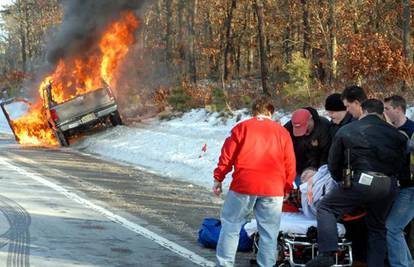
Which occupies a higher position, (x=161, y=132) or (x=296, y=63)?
(x=296, y=63)

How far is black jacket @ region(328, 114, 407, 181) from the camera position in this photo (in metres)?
5.16

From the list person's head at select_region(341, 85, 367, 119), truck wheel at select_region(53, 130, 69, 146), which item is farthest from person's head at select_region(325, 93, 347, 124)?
truck wheel at select_region(53, 130, 69, 146)

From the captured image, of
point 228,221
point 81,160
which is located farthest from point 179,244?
point 81,160

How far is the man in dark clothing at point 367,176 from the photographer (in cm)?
516

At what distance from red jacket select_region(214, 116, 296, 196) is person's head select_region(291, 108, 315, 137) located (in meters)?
1.20

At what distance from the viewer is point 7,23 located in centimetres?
7906

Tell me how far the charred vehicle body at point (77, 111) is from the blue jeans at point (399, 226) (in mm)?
13977

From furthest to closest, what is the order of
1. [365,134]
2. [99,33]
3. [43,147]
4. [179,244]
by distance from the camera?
1. [99,33]
2. [43,147]
3. [179,244]
4. [365,134]

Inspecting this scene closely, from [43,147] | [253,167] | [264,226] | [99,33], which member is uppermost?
[99,33]

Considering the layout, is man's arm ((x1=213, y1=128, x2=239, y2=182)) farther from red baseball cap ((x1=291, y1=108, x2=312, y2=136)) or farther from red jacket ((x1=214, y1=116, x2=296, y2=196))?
red baseball cap ((x1=291, y1=108, x2=312, y2=136))

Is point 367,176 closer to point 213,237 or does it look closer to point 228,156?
point 228,156

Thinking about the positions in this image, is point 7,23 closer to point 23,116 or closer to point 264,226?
point 23,116

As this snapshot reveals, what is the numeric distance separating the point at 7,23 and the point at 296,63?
6859cm

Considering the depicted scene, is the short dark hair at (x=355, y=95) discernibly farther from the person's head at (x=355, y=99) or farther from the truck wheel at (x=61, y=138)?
the truck wheel at (x=61, y=138)
